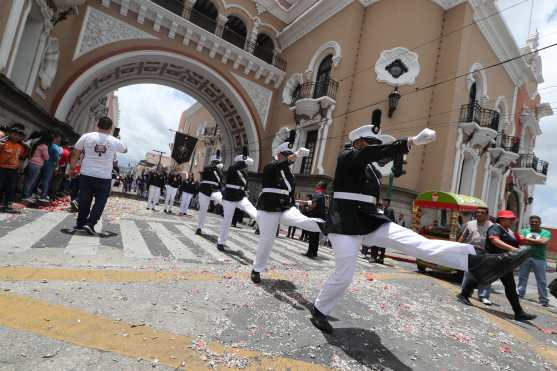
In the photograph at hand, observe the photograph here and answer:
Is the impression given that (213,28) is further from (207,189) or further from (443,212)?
(443,212)

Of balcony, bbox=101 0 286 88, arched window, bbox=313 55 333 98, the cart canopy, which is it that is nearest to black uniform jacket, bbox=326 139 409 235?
the cart canopy

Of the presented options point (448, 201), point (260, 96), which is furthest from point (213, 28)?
point (448, 201)

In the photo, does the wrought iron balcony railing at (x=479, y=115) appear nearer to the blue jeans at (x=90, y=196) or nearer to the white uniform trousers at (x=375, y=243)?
the white uniform trousers at (x=375, y=243)

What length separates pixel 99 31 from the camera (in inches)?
591

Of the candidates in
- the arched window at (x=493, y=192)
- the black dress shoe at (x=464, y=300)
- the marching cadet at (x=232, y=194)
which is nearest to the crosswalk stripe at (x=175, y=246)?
the marching cadet at (x=232, y=194)

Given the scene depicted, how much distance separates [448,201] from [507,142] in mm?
10969

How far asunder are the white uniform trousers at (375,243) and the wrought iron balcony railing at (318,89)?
15.2 meters

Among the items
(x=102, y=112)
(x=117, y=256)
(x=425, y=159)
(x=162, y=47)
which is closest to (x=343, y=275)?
(x=117, y=256)

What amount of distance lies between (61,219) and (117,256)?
308 cm

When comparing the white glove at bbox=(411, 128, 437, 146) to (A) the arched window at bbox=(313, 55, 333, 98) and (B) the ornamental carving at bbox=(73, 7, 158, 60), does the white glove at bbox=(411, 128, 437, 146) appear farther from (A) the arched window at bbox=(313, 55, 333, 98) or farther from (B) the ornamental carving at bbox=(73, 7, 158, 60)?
(B) the ornamental carving at bbox=(73, 7, 158, 60)

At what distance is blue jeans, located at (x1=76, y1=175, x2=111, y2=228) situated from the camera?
16.8ft

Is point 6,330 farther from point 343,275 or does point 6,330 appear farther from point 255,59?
point 255,59

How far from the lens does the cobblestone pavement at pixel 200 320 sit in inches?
77.0

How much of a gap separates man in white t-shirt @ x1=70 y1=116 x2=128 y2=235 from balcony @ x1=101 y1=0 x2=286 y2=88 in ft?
45.0
